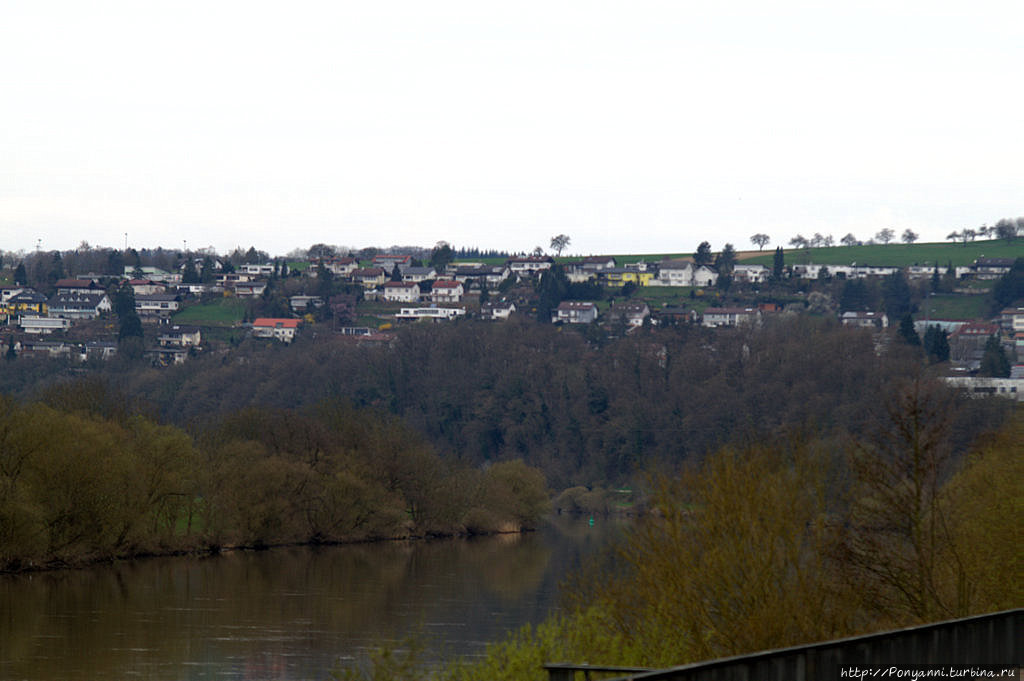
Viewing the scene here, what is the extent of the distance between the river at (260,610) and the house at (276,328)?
121m

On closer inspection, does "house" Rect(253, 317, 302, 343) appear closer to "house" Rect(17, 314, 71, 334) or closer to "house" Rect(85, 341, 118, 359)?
"house" Rect(85, 341, 118, 359)

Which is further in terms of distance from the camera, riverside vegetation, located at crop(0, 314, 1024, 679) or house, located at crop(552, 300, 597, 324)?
house, located at crop(552, 300, 597, 324)

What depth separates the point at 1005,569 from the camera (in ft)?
84.7

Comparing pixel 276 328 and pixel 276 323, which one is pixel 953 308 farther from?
pixel 276 323

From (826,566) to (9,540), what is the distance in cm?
3689

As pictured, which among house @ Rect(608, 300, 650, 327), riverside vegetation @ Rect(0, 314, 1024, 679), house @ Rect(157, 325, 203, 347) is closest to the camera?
riverside vegetation @ Rect(0, 314, 1024, 679)

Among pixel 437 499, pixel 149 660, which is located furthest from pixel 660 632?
pixel 437 499

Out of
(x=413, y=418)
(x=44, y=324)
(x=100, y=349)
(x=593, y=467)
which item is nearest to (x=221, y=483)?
(x=593, y=467)

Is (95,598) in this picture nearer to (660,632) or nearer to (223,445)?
(223,445)

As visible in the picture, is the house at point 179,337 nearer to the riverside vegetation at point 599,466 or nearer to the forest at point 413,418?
the riverside vegetation at point 599,466

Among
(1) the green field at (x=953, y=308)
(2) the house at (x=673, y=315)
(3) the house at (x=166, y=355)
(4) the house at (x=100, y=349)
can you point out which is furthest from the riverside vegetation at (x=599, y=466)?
(1) the green field at (x=953, y=308)

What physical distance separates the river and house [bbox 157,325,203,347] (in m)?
121

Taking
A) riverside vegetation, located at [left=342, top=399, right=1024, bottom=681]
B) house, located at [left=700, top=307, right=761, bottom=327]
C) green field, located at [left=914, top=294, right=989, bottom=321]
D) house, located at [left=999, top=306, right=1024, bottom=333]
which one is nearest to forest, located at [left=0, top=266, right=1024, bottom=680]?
riverside vegetation, located at [left=342, top=399, right=1024, bottom=681]

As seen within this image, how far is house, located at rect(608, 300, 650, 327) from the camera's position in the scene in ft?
592
